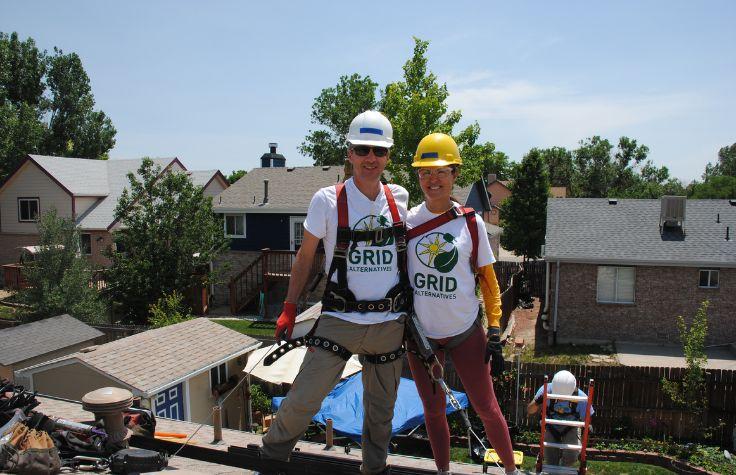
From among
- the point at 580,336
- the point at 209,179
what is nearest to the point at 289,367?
the point at 580,336

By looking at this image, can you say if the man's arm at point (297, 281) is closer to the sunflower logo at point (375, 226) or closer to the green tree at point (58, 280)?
the sunflower logo at point (375, 226)

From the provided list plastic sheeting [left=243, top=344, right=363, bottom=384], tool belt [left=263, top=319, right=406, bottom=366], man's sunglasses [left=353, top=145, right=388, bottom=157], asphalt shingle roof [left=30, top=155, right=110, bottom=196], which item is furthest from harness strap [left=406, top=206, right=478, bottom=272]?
asphalt shingle roof [left=30, top=155, right=110, bottom=196]

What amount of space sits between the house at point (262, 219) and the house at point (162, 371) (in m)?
11.2

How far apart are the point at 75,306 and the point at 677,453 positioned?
17567 millimetres

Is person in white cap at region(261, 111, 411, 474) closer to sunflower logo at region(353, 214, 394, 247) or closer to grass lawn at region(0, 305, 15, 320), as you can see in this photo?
sunflower logo at region(353, 214, 394, 247)

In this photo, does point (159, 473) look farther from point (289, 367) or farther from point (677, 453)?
point (677, 453)

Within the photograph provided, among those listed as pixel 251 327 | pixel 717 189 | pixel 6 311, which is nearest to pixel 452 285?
pixel 251 327

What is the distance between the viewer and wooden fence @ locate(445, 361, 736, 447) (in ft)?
41.9

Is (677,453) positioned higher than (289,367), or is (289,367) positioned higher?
(289,367)

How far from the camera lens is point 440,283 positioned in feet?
13.0

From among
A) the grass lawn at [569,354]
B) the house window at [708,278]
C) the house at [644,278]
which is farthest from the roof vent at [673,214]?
the grass lawn at [569,354]

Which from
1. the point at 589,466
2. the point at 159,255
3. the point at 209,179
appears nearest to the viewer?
the point at 589,466

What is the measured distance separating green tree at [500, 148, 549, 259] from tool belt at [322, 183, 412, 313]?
1259 inches

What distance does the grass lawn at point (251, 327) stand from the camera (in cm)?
2023
